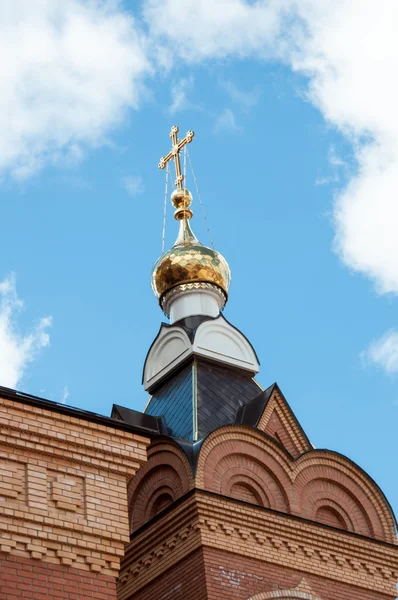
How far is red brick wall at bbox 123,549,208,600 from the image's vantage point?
13.5 m

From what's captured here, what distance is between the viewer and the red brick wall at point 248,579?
1354cm

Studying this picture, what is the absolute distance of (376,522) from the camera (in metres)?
15.8

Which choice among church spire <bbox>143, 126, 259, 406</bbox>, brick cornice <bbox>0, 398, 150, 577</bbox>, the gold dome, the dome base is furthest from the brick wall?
Answer: the gold dome

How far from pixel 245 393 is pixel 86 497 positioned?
6.82 metres

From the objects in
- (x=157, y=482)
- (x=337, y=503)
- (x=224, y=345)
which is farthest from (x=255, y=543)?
(x=224, y=345)

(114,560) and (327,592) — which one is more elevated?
(327,592)

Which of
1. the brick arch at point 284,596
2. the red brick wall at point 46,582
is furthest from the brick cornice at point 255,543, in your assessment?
the red brick wall at point 46,582

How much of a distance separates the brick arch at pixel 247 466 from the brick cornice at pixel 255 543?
1.30 ft

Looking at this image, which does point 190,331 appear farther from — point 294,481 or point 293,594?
point 293,594

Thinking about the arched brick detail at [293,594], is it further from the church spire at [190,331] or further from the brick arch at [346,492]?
the church spire at [190,331]

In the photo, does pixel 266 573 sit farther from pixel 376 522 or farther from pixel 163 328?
pixel 163 328

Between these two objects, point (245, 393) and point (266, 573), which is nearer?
point (266, 573)

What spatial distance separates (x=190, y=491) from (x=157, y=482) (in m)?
1.15

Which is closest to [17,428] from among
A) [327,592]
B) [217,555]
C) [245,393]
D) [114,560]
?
[114,560]
